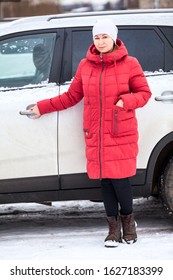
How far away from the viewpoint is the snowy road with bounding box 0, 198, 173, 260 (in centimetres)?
462

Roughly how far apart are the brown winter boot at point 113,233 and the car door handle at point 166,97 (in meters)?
0.92

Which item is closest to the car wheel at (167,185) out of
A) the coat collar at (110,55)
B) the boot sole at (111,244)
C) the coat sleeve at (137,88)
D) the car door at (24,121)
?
the boot sole at (111,244)

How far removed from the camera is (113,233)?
477 cm

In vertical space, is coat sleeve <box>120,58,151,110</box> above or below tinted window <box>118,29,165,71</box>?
below

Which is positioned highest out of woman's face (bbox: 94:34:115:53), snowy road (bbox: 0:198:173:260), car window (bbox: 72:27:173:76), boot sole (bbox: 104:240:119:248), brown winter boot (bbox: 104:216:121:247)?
woman's face (bbox: 94:34:115:53)

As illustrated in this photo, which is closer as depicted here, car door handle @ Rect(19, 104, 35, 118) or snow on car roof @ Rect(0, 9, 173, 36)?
car door handle @ Rect(19, 104, 35, 118)

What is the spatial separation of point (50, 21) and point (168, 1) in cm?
3443

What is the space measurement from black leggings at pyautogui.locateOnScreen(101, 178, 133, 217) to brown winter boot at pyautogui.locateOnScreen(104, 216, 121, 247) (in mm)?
45

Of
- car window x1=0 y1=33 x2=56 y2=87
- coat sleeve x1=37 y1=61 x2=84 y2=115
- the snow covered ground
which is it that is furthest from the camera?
car window x1=0 y1=33 x2=56 y2=87

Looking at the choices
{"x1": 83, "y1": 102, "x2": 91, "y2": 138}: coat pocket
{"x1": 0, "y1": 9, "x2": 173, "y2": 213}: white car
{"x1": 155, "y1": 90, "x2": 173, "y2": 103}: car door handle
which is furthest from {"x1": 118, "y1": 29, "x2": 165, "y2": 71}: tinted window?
{"x1": 83, "y1": 102, "x2": 91, "y2": 138}: coat pocket

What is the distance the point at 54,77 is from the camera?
15.8 feet

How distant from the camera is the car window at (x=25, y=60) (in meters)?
4.82

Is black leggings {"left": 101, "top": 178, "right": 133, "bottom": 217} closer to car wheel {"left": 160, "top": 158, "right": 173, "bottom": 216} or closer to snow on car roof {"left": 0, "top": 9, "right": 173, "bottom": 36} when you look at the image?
car wheel {"left": 160, "top": 158, "right": 173, "bottom": 216}

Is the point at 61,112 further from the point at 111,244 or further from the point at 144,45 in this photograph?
the point at 111,244
